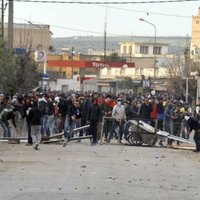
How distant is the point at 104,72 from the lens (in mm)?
110562

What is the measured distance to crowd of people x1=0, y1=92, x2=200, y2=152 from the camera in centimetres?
2425

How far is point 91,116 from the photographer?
25.3 meters

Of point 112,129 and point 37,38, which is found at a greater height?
point 37,38

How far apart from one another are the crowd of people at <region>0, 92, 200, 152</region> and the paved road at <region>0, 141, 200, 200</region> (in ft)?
3.83

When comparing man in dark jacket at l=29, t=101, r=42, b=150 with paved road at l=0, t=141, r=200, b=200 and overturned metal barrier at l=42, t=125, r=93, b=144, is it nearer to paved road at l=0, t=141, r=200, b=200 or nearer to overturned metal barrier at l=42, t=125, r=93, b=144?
paved road at l=0, t=141, r=200, b=200

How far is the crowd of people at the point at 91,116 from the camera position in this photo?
24.2 m

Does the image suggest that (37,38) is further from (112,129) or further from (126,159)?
(126,159)

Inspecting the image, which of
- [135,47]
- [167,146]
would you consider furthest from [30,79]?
[135,47]

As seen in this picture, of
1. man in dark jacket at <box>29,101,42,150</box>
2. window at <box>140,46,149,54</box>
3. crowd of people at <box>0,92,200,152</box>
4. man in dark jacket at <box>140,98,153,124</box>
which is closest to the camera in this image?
man in dark jacket at <box>29,101,42,150</box>

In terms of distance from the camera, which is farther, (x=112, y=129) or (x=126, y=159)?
(x=112, y=129)

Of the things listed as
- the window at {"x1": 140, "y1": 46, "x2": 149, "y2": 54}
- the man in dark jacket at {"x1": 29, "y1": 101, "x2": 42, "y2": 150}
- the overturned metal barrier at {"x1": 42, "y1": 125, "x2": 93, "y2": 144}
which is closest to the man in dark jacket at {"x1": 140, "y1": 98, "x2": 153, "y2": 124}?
the overturned metal barrier at {"x1": 42, "y1": 125, "x2": 93, "y2": 144}

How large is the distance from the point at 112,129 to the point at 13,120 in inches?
153

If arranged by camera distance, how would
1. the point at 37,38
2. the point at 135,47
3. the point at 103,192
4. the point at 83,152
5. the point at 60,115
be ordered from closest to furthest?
the point at 103,192 → the point at 83,152 → the point at 60,115 → the point at 37,38 → the point at 135,47

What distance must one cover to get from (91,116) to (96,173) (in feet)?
30.8
